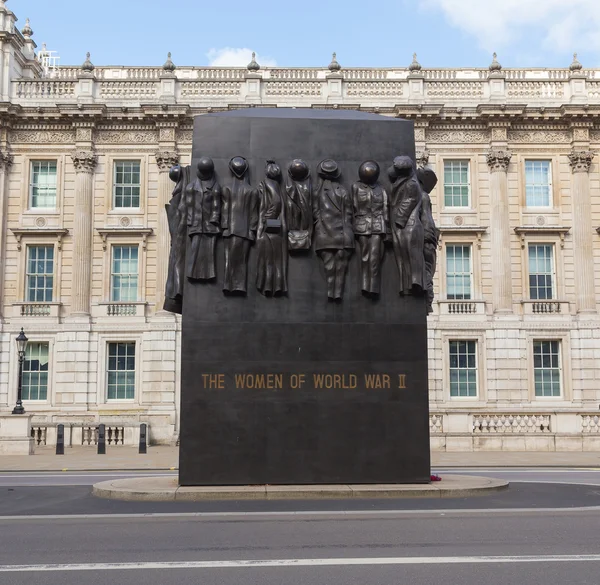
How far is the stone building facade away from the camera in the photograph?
4103 centimetres

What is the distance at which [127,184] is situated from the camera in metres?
43.0

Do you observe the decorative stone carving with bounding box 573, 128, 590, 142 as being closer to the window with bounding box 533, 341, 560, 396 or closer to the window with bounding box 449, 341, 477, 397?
the window with bounding box 533, 341, 560, 396

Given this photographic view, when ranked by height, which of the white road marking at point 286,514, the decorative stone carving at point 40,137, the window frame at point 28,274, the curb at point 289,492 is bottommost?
the white road marking at point 286,514

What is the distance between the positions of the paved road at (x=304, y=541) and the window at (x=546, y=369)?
26660 mm

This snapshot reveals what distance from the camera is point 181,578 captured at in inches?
338

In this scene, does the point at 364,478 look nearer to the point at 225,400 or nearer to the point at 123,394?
the point at 225,400

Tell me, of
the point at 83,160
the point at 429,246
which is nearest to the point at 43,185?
the point at 83,160

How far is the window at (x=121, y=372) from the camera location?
41150 mm

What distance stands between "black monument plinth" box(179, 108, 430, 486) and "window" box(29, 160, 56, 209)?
1145 inches

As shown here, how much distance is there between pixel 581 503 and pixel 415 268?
16.2 ft

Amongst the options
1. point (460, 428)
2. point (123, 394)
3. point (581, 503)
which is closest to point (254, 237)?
point (581, 503)

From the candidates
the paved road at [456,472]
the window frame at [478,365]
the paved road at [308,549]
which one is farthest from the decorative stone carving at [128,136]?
the paved road at [308,549]

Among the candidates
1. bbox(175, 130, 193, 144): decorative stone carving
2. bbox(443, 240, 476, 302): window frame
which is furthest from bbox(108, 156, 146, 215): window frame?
bbox(443, 240, 476, 302): window frame

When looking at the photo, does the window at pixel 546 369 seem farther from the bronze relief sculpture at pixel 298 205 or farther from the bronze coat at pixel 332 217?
the bronze relief sculpture at pixel 298 205
